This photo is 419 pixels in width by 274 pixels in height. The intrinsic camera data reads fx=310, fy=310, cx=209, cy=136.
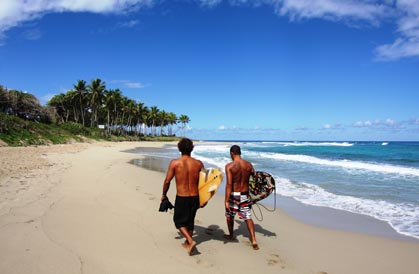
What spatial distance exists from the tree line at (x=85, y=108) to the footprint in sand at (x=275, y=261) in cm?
4506

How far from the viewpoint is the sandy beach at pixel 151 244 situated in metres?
4.09

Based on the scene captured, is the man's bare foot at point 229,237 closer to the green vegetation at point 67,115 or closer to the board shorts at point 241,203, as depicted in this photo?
the board shorts at point 241,203

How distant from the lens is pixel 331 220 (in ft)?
24.0

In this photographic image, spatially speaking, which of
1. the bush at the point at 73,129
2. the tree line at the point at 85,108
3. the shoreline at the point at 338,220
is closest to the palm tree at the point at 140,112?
the tree line at the point at 85,108

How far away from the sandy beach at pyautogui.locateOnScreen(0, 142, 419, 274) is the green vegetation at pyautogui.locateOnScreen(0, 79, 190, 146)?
23.2m

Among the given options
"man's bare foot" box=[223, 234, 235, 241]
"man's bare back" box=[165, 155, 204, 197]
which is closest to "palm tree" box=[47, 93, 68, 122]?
"man's bare foot" box=[223, 234, 235, 241]

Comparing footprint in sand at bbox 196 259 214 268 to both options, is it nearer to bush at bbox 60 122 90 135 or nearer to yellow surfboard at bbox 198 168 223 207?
yellow surfboard at bbox 198 168 223 207

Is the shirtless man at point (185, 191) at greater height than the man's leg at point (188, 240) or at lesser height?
greater

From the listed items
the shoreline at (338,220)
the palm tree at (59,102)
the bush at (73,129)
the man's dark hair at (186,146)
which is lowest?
the shoreline at (338,220)

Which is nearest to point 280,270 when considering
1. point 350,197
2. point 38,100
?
point 350,197

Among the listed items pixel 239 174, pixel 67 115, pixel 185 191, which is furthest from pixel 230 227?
pixel 67 115

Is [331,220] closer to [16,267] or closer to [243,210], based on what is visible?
[243,210]

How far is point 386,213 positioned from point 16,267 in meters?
8.13

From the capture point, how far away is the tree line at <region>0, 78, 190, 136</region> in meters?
42.8
